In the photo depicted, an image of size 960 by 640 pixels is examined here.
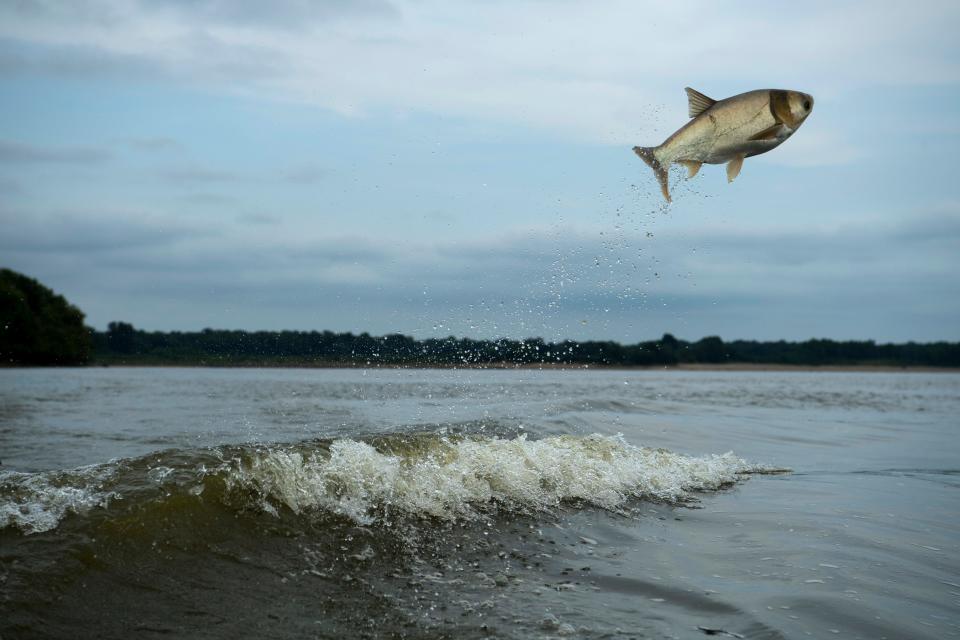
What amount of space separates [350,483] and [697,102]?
4.00 meters

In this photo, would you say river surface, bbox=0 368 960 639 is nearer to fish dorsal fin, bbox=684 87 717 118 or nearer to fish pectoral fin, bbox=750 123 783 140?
fish pectoral fin, bbox=750 123 783 140

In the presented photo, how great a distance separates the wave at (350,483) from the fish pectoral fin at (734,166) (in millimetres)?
3174

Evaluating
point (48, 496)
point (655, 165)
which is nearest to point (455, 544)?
point (48, 496)

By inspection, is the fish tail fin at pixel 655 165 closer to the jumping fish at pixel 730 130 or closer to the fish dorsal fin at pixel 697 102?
the jumping fish at pixel 730 130

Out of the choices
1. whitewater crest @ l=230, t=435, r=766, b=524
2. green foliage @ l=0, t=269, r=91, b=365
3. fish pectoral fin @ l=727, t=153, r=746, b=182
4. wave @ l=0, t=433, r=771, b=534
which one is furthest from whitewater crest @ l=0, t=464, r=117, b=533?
green foliage @ l=0, t=269, r=91, b=365

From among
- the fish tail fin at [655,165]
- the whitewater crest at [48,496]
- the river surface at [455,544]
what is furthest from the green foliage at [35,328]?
the fish tail fin at [655,165]

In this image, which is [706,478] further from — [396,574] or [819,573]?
[396,574]

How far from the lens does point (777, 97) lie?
4.81 meters

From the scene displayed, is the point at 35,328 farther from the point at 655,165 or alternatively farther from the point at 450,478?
the point at 655,165

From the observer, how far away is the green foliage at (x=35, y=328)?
47.6 m

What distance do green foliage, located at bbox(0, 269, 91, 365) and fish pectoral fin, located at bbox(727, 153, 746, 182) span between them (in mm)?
50625

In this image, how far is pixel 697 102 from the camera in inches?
208

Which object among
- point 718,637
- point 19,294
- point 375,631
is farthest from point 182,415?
point 19,294

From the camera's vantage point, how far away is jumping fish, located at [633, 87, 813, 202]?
483 cm
